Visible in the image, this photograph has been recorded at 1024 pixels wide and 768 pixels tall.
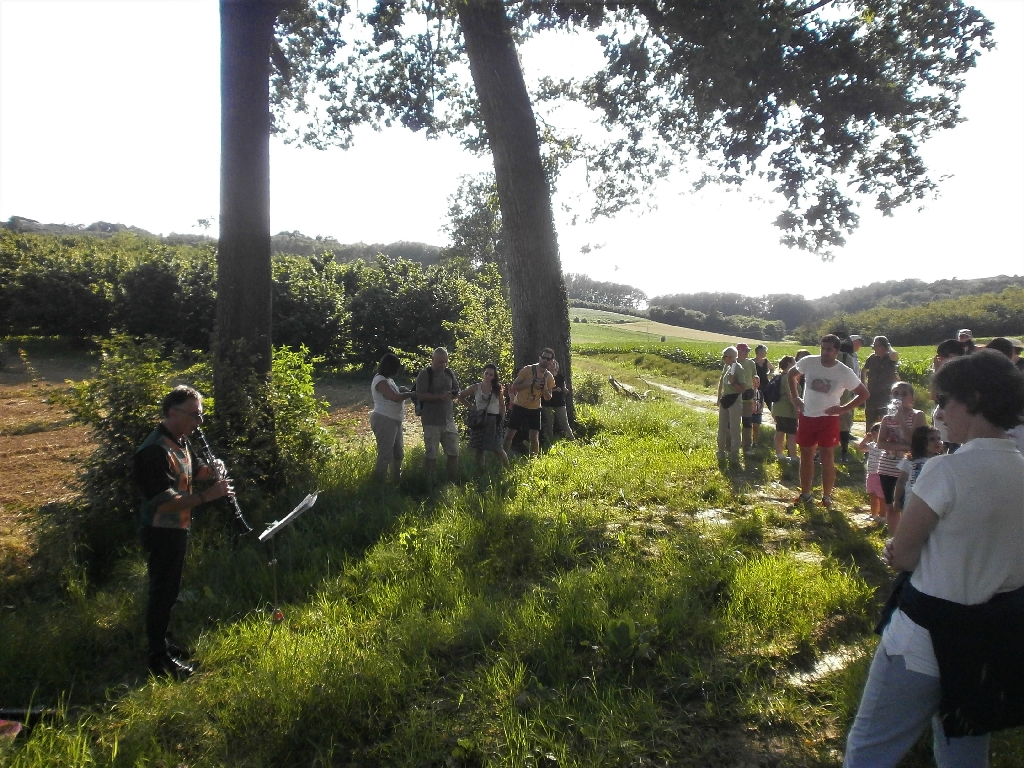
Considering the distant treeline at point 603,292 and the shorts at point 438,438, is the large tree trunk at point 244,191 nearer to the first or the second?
the shorts at point 438,438

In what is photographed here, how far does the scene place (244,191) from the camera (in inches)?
296

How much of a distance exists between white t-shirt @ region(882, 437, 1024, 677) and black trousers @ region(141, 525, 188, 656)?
409 centimetres

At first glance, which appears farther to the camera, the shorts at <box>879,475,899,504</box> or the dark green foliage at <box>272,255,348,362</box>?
the dark green foliage at <box>272,255,348,362</box>

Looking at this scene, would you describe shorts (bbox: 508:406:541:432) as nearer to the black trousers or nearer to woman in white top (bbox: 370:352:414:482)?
woman in white top (bbox: 370:352:414:482)

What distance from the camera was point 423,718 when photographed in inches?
137

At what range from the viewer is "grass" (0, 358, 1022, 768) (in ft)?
10.9

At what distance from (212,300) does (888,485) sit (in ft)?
69.6

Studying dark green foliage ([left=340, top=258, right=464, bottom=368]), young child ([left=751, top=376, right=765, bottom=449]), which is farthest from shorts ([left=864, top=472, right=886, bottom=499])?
dark green foliage ([left=340, top=258, right=464, bottom=368])

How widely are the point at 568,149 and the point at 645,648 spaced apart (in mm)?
12623

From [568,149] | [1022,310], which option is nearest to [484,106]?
[568,149]

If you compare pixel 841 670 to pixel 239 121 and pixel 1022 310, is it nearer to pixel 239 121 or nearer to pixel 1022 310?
pixel 239 121

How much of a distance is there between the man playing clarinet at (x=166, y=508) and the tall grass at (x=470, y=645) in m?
0.25

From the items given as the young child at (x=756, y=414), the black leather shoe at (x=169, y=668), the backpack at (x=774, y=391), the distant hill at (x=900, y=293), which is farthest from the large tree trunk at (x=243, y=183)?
the distant hill at (x=900, y=293)

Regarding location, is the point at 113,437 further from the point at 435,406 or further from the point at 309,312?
the point at 309,312
